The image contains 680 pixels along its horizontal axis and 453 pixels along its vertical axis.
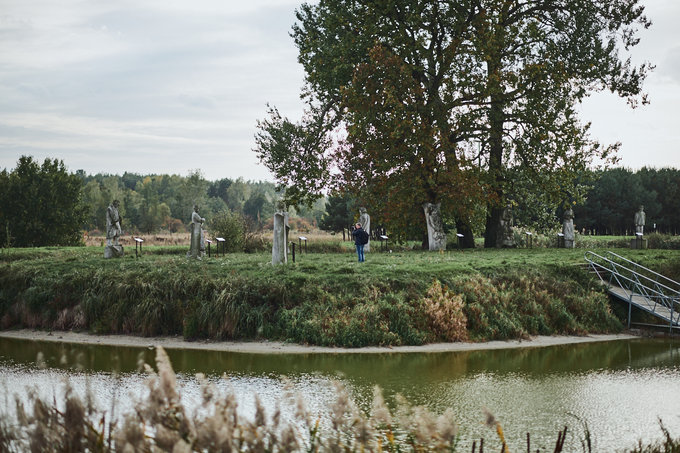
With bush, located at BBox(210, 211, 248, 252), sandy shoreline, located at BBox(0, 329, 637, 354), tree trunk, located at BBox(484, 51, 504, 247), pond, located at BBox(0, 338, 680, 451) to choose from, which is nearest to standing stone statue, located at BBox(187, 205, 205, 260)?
sandy shoreline, located at BBox(0, 329, 637, 354)

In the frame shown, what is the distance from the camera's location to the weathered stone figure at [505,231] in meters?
35.2

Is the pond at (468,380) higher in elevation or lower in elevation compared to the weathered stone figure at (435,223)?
lower

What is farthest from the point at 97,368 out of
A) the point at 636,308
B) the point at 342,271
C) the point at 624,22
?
the point at 624,22

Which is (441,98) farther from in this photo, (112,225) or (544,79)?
(112,225)

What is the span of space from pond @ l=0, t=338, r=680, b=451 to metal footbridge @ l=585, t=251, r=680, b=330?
2.12 m

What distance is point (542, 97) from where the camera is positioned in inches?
1215

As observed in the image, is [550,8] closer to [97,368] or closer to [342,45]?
[342,45]

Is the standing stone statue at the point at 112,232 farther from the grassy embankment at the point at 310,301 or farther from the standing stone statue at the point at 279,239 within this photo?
the standing stone statue at the point at 279,239

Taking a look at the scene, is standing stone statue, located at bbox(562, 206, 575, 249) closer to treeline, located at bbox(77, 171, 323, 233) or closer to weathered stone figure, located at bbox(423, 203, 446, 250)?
weathered stone figure, located at bbox(423, 203, 446, 250)

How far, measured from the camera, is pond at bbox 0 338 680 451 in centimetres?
979

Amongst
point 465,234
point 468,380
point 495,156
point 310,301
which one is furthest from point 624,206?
point 468,380

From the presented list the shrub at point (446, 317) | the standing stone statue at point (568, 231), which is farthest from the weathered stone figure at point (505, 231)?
the shrub at point (446, 317)

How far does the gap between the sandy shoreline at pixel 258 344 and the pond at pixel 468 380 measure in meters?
0.40

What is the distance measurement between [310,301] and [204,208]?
314 feet
